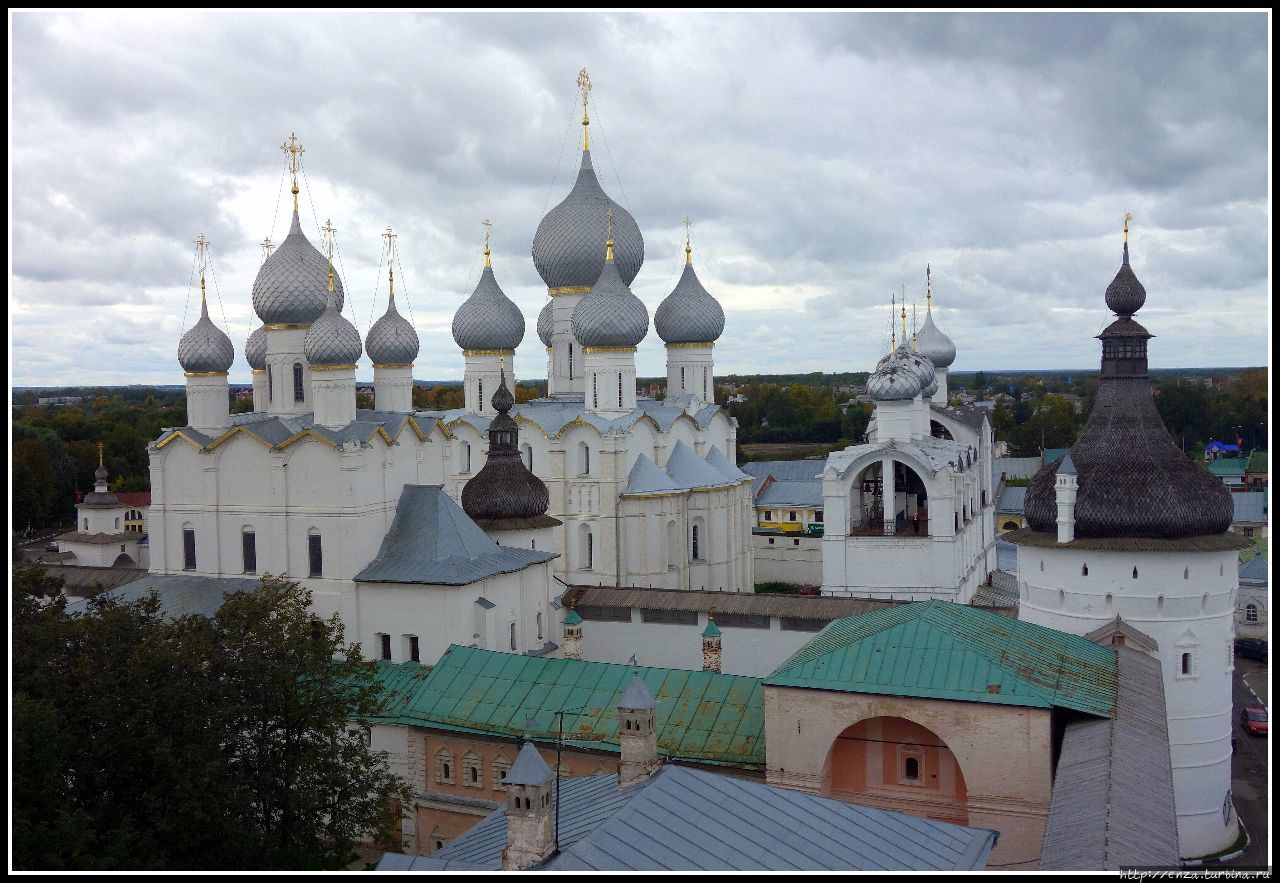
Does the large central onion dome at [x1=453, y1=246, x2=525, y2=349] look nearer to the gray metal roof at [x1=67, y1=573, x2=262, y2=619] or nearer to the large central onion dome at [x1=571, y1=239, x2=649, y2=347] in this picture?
the large central onion dome at [x1=571, y1=239, x2=649, y2=347]

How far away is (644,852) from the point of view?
9633 millimetres

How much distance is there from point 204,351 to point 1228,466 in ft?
141

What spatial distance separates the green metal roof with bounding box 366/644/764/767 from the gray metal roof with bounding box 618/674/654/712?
317 centimetres

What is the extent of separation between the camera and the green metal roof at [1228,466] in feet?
158

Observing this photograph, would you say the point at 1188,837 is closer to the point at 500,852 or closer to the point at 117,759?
the point at 500,852

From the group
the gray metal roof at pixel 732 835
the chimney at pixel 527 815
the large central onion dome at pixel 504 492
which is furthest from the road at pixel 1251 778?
the large central onion dome at pixel 504 492

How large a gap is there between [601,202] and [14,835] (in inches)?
1016

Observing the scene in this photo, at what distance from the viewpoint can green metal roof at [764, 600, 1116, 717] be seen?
13.7m

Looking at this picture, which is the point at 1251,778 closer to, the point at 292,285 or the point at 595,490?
the point at 595,490

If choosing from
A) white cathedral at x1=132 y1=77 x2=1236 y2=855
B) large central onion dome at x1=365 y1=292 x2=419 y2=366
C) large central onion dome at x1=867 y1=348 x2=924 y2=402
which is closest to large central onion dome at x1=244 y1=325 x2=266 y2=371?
white cathedral at x1=132 y1=77 x2=1236 y2=855

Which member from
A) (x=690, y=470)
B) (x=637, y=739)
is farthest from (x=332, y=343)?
(x=637, y=739)

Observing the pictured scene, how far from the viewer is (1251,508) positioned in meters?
40.6

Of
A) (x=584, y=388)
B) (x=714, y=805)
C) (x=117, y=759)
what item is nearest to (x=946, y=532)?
(x=584, y=388)

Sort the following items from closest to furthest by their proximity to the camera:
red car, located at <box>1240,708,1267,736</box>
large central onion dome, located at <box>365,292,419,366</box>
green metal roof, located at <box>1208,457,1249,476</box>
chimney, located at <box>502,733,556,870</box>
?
chimney, located at <box>502,733,556,870</box> < red car, located at <box>1240,708,1267,736</box> < large central onion dome, located at <box>365,292,419,366</box> < green metal roof, located at <box>1208,457,1249,476</box>
